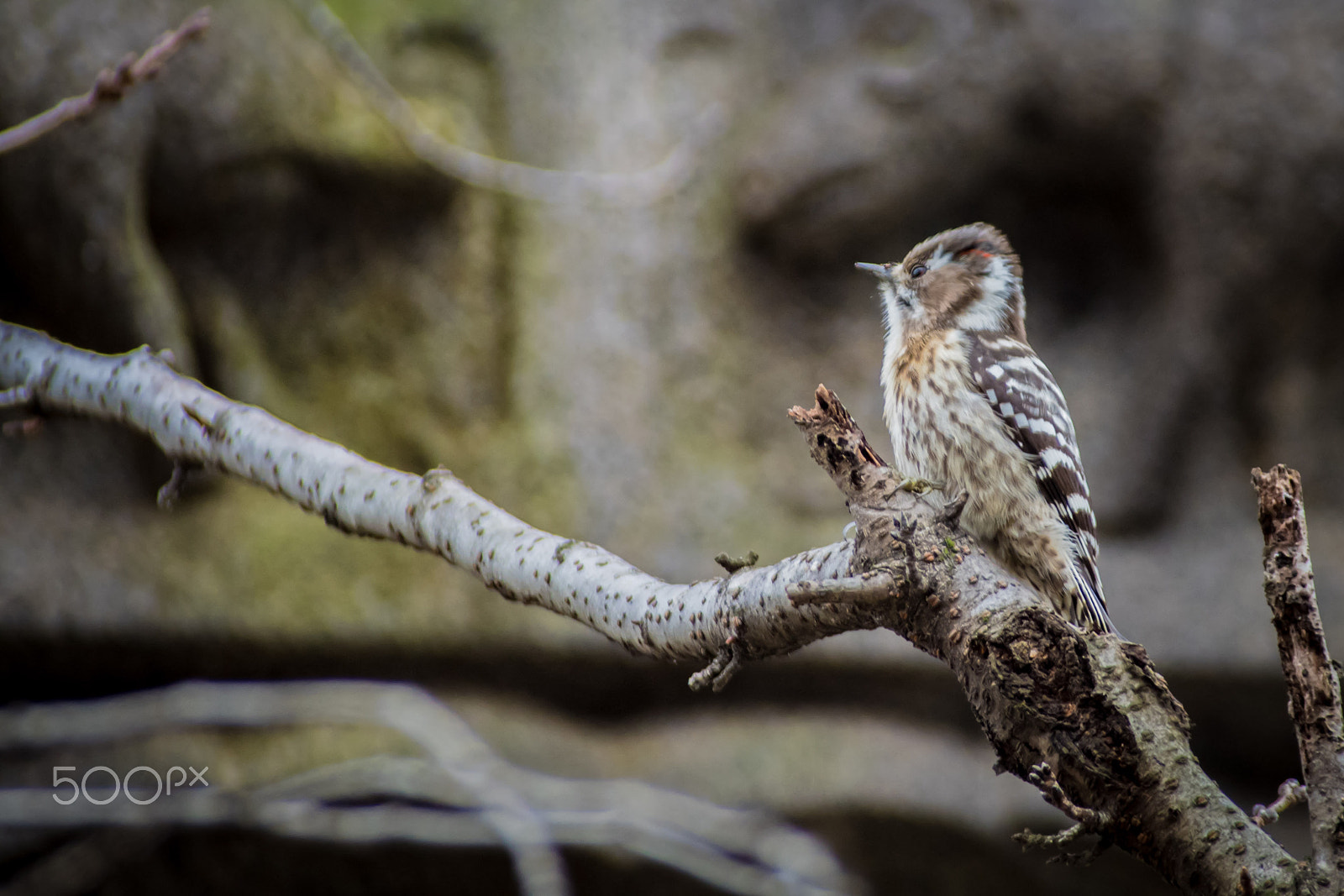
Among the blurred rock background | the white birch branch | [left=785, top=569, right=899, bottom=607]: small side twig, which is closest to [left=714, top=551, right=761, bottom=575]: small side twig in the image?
the white birch branch

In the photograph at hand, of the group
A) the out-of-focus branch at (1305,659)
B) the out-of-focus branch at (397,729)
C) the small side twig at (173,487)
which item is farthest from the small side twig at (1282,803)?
the small side twig at (173,487)

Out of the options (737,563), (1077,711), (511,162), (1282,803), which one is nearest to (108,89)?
(737,563)

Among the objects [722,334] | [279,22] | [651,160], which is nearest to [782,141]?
[651,160]

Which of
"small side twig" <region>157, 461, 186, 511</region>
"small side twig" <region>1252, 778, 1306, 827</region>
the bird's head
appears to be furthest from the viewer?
the bird's head

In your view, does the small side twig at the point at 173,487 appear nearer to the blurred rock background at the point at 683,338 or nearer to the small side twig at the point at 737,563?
the small side twig at the point at 737,563

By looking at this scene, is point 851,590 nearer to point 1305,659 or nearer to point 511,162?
point 1305,659

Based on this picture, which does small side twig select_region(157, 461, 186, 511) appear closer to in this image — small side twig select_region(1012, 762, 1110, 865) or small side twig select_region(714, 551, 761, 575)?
small side twig select_region(714, 551, 761, 575)

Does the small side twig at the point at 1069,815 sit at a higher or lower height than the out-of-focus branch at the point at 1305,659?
lower
